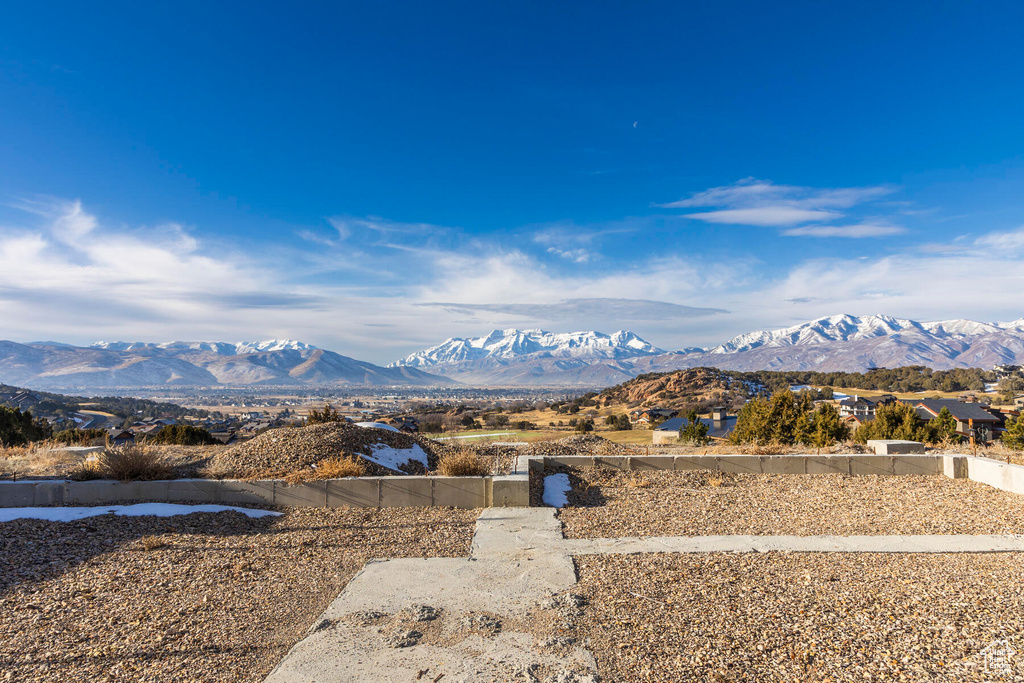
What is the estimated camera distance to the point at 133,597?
18.4 ft

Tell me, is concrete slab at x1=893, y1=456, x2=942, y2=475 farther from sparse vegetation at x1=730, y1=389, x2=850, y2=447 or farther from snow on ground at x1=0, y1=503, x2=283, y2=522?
snow on ground at x1=0, y1=503, x2=283, y2=522

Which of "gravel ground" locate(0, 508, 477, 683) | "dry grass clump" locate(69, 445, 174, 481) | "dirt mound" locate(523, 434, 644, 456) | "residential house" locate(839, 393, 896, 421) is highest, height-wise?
"dry grass clump" locate(69, 445, 174, 481)

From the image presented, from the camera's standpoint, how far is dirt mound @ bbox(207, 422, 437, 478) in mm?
10852

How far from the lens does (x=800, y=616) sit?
16.3 ft

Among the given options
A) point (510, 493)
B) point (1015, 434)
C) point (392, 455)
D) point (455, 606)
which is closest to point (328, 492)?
point (510, 493)

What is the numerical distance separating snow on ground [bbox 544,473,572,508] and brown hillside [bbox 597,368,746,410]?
5538 centimetres

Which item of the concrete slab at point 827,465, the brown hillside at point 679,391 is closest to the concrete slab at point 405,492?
the concrete slab at point 827,465

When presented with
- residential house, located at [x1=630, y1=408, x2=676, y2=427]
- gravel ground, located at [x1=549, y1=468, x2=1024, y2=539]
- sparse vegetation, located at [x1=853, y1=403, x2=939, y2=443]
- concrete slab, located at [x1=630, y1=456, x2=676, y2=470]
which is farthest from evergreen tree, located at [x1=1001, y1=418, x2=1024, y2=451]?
residential house, located at [x1=630, y1=408, x2=676, y2=427]

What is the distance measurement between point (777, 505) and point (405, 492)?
629 centimetres

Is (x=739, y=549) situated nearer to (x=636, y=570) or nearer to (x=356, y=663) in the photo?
(x=636, y=570)

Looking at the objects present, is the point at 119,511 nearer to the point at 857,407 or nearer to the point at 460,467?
the point at 460,467

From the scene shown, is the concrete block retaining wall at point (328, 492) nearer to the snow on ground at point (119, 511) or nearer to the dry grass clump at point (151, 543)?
the snow on ground at point (119, 511)

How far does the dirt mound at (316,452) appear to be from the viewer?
10.9 metres

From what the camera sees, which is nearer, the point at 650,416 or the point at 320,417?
the point at 320,417
